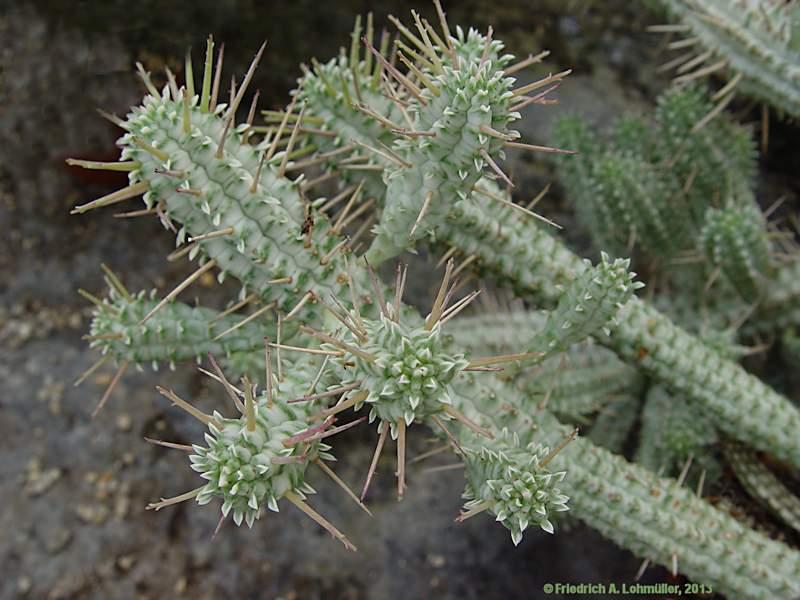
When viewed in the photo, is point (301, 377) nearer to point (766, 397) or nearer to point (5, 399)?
point (766, 397)

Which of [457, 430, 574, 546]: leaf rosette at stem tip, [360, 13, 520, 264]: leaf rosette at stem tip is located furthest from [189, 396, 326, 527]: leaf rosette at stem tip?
[360, 13, 520, 264]: leaf rosette at stem tip

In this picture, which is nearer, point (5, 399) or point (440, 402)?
point (440, 402)

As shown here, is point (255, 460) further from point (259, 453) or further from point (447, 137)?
point (447, 137)

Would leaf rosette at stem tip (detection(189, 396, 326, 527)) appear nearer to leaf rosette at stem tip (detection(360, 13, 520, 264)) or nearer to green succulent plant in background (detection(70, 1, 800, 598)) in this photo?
green succulent plant in background (detection(70, 1, 800, 598))

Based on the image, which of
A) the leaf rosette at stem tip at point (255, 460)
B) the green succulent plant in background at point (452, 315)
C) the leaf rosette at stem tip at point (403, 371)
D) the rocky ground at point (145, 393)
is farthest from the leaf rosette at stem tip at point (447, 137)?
the rocky ground at point (145, 393)

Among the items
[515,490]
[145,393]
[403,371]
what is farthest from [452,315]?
[145,393]

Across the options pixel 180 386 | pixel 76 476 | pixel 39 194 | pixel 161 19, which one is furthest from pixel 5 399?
pixel 161 19
